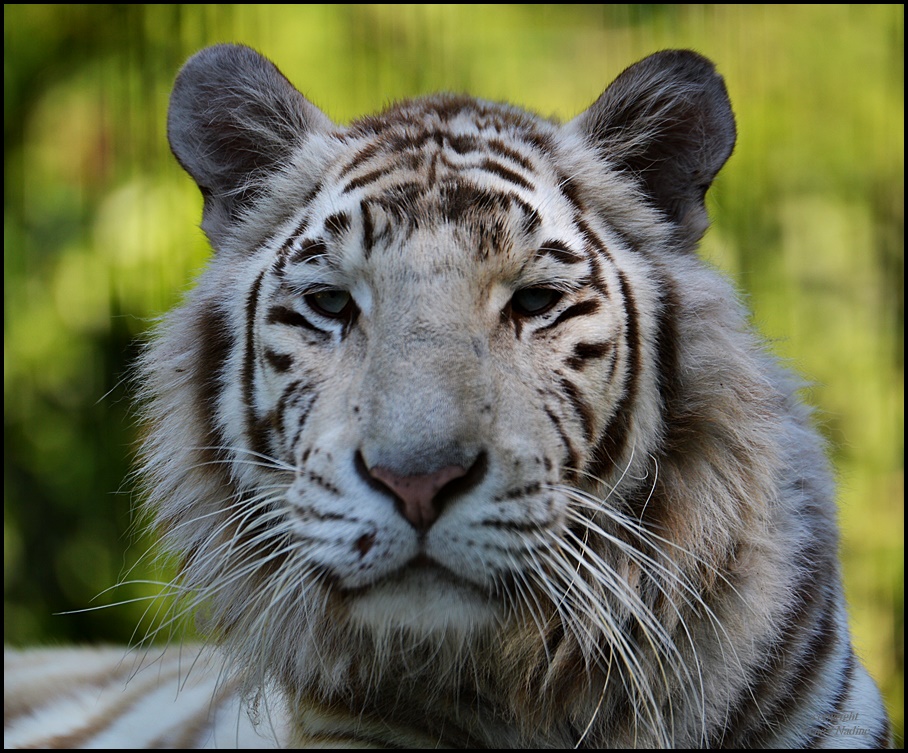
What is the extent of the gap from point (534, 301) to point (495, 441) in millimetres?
316

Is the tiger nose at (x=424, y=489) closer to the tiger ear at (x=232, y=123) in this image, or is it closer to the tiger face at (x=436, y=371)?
the tiger face at (x=436, y=371)

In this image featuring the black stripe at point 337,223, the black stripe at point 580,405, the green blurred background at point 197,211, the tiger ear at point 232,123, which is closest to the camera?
the black stripe at point 580,405

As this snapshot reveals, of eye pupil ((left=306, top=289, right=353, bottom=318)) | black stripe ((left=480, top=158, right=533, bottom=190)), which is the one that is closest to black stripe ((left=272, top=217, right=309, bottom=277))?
eye pupil ((left=306, top=289, right=353, bottom=318))

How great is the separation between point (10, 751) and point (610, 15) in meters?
3.43

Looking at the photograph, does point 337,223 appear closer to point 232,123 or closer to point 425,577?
point 232,123

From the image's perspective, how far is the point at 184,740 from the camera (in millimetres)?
2391

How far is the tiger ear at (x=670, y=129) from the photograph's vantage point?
2018 mm

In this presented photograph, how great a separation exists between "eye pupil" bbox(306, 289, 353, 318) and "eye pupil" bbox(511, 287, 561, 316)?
31 centimetres

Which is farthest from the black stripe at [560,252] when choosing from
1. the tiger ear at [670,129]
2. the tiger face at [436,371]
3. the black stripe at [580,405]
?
the tiger ear at [670,129]

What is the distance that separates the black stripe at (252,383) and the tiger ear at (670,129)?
0.77 m

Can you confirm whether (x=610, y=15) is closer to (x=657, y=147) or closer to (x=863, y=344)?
(x=863, y=344)

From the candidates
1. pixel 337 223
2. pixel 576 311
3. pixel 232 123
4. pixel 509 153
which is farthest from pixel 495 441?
pixel 232 123

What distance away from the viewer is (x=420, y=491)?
1535 mm

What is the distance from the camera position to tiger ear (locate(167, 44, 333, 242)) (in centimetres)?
214
